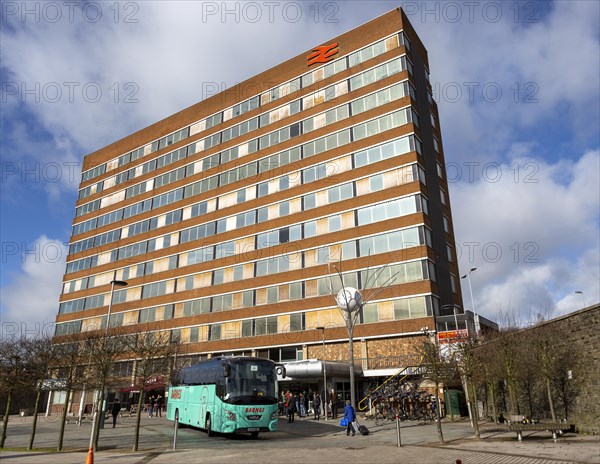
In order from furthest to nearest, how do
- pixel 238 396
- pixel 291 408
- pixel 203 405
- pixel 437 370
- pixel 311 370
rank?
1. pixel 311 370
2. pixel 291 408
3. pixel 203 405
4. pixel 238 396
5. pixel 437 370

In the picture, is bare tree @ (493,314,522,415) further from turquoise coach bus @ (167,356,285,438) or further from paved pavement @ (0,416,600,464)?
turquoise coach bus @ (167,356,285,438)

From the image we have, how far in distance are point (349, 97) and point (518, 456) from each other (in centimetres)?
3972

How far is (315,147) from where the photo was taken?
48750 millimetres

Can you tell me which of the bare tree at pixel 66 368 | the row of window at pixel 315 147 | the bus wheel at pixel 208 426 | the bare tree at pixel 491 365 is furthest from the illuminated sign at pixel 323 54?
the bus wheel at pixel 208 426

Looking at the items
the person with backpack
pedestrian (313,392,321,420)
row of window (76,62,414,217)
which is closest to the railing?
pedestrian (313,392,321,420)

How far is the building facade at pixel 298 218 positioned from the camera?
134ft

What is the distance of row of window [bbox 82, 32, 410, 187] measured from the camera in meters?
46.9

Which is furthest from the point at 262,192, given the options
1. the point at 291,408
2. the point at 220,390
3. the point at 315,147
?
the point at 220,390

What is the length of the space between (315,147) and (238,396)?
32.9 meters

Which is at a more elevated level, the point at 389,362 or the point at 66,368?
the point at 389,362

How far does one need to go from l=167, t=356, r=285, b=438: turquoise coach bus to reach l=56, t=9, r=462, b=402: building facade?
16.8 meters

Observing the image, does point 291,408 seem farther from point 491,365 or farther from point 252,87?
point 252,87

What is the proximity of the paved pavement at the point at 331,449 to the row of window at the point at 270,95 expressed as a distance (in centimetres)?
3729

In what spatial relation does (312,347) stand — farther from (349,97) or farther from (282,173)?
(349,97)
